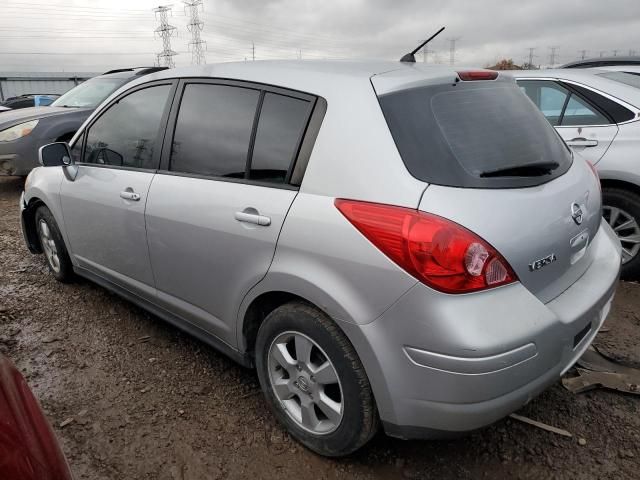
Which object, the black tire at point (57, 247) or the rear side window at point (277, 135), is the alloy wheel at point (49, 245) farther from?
the rear side window at point (277, 135)

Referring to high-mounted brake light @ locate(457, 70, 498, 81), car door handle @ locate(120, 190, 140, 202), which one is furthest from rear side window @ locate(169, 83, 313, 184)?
high-mounted brake light @ locate(457, 70, 498, 81)

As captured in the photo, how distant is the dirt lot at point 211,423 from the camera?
2.19 meters

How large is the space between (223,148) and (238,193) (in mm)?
318

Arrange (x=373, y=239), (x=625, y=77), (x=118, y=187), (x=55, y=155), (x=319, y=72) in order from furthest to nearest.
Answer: (x=625, y=77), (x=55, y=155), (x=118, y=187), (x=319, y=72), (x=373, y=239)

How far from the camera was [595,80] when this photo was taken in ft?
13.4

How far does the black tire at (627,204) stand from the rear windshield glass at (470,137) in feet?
5.61

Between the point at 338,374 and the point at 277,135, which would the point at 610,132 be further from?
the point at 338,374

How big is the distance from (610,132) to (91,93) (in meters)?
7.28

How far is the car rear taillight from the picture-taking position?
1.70 metres

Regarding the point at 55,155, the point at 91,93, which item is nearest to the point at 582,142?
the point at 55,155

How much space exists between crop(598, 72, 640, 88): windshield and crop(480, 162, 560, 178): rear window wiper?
8.09ft

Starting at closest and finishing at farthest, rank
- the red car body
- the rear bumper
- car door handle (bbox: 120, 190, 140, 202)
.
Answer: the red car body < the rear bumper < car door handle (bbox: 120, 190, 140, 202)

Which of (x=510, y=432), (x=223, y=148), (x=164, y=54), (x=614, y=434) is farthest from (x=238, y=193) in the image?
(x=164, y=54)

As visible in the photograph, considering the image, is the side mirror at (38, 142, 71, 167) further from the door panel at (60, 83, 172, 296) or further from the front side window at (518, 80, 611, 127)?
the front side window at (518, 80, 611, 127)
